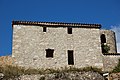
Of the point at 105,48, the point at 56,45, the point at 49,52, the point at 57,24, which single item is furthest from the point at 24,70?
the point at 105,48

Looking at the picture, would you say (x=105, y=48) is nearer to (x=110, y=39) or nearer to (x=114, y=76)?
(x=110, y=39)

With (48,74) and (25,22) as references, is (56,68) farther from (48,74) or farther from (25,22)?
(25,22)

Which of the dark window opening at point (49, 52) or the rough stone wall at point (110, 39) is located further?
the rough stone wall at point (110, 39)

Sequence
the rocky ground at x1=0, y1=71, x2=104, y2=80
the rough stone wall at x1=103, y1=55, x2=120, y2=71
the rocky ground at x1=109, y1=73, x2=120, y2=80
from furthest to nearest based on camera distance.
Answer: the rough stone wall at x1=103, y1=55, x2=120, y2=71, the rocky ground at x1=109, y1=73, x2=120, y2=80, the rocky ground at x1=0, y1=71, x2=104, y2=80

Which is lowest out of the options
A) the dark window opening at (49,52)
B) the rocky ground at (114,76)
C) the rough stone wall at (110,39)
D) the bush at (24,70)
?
the rocky ground at (114,76)

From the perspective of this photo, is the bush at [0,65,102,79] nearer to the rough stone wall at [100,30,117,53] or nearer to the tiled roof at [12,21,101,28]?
the tiled roof at [12,21,101,28]

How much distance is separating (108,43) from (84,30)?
633 centimetres

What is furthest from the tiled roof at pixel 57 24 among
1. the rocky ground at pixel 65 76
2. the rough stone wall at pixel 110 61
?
the rocky ground at pixel 65 76

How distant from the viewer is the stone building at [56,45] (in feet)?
87.9

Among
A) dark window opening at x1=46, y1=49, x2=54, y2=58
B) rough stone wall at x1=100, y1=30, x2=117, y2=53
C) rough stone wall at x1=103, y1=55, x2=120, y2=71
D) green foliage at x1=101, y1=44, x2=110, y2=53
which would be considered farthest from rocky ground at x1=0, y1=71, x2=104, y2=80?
rough stone wall at x1=100, y1=30, x2=117, y2=53

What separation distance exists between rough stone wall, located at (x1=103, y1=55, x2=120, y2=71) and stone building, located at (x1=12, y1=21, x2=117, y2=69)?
143mm

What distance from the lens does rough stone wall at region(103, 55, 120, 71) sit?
27661mm

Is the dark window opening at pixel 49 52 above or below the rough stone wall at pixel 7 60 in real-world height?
above

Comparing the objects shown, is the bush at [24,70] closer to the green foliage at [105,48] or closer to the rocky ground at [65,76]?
the rocky ground at [65,76]
